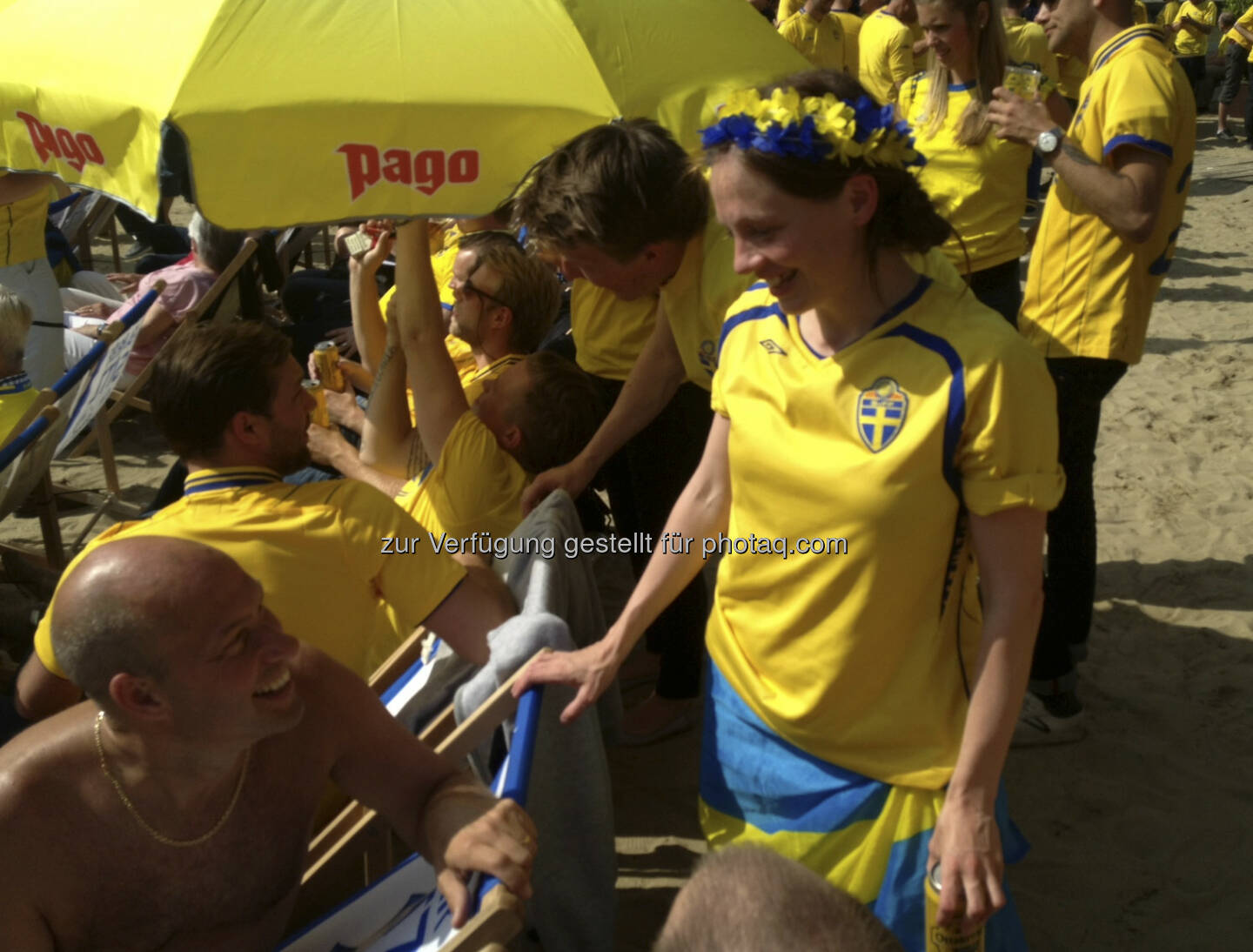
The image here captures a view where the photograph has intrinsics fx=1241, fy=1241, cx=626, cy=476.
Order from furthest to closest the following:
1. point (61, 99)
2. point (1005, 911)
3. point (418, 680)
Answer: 1. point (61, 99)
2. point (418, 680)
3. point (1005, 911)

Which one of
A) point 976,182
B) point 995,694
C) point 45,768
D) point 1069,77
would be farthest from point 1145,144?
point 1069,77

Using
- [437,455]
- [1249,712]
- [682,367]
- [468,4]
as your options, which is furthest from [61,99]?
[1249,712]

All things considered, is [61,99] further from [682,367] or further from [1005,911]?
[1005,911]

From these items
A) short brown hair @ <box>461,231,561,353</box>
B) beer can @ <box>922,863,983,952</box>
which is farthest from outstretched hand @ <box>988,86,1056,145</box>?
beer can @ <box>922,863,983,952</box>

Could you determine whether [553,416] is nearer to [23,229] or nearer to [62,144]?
[62,144]

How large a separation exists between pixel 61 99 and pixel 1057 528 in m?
2.98

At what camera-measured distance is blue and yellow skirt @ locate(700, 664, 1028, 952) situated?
1899 mm

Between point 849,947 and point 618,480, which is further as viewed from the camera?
point 618,480

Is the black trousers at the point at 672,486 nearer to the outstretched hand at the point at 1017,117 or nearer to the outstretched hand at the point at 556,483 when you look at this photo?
the outstretched hand at the point at 556,483

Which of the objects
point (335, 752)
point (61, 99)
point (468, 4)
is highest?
point (468, 4)

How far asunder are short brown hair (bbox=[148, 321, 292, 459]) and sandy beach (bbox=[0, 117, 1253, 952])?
135 centimetres

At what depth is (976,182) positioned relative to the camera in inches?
166

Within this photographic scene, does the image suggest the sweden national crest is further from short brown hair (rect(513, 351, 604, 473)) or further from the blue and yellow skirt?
short brown hair (rect(513, 351, 604, 473))

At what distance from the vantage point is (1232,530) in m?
5.24
